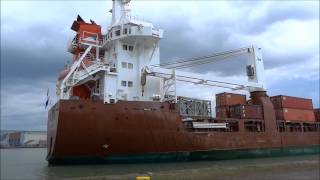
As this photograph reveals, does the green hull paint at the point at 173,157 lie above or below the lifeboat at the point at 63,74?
below

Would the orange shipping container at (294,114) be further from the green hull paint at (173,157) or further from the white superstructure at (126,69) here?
the white superstructure at (126,69)

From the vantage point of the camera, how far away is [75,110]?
21562 millimetres

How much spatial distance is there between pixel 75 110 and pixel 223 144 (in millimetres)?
11577

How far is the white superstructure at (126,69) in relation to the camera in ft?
81.7

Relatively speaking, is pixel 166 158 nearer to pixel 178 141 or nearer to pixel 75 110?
pixel 178 141

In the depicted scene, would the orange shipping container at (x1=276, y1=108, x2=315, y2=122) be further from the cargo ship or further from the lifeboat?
the lifeboat

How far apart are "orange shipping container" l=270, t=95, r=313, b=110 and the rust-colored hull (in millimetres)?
10468

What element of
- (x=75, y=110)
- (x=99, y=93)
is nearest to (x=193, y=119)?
(x=99, y=93)

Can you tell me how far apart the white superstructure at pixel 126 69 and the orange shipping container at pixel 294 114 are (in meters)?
9.13

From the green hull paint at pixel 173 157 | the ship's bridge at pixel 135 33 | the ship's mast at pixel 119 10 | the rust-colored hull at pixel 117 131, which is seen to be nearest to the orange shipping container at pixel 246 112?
the green hull paint at pixel 173 157

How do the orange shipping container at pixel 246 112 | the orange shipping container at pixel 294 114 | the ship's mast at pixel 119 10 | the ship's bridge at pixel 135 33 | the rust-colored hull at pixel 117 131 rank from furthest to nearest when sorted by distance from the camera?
1. the orange shipping container at pixel 294 114
2. the orange shipping container at pixel 246 112
3. the ship's mast at pixel 119 10
4. the ship's bridge at pixel 135 33
5. the rust-colored hull at pixel 117 131

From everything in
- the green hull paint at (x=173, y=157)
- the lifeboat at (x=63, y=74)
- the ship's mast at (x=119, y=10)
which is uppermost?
the ship's mast at (x=119, y=10)

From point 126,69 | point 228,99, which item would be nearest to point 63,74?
point 126,69

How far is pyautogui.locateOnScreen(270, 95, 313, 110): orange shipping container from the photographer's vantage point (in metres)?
33.2
